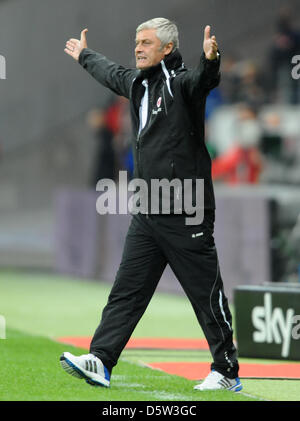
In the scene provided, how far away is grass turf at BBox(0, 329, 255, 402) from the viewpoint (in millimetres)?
7344

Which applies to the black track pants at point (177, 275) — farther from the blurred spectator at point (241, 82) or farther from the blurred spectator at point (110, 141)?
the blurred spectator at point (110, 141)

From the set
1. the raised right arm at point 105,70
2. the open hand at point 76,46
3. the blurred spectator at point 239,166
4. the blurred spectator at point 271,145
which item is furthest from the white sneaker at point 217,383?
the blurred spectator at point 271,145

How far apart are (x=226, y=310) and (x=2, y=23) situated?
20311 mm

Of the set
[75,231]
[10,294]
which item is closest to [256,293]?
[10,294]

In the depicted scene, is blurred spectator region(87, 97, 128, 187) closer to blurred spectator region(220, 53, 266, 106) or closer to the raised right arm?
blurred spectator region(220, 53, 266, 106)

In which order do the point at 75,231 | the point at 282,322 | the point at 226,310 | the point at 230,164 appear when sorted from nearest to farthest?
1. the point at 226,310
2. the point at 282,322
3. the point at 230,164
4. the point at 75,231

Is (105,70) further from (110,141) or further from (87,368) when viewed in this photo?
(110,141)

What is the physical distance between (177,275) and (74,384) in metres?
0.96

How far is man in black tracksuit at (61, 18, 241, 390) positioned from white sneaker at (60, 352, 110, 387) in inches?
1.2

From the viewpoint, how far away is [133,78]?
782 centimetres

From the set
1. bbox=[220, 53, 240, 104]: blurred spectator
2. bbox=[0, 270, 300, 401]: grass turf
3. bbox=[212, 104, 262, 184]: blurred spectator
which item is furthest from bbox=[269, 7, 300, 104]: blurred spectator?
bbox=[0, 270, 300, 401]: grass turf

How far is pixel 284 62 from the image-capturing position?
885 inches
